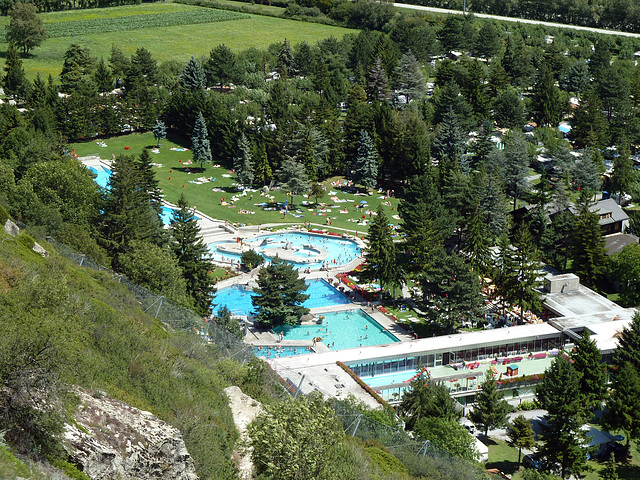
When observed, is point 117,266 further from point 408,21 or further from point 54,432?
point 408,21

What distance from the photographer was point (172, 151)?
278ft

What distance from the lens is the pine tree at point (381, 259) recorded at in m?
55.6

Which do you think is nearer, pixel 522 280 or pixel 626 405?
pixel 626 405

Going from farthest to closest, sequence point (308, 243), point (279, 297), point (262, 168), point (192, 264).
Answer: point (262, 168) < point (308, 243) < point (279, 297) < point (192, 264)

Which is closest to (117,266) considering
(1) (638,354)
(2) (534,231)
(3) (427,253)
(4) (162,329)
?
(4) (162,329)

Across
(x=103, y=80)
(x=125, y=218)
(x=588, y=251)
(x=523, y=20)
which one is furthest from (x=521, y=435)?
(x=523, y=20)

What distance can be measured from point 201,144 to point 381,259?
104ft

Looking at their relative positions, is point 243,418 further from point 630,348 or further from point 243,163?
point 243,163

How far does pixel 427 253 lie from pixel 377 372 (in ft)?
44.9

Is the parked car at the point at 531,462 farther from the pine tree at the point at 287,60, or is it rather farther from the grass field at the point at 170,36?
the grass field at the point at 170,36

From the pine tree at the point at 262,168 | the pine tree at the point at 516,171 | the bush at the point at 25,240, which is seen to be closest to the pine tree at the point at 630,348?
the pine tree at the point at 516,171

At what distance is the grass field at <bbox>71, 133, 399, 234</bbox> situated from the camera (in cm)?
7056

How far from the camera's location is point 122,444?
63.8 feet

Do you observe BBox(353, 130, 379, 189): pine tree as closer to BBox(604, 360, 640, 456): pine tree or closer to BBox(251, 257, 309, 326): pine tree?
BBox(251, 257, 309, 326): pine tree
